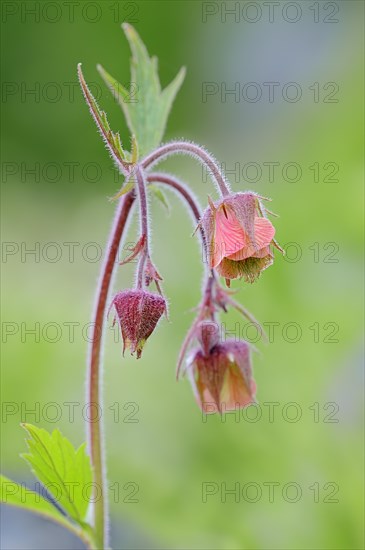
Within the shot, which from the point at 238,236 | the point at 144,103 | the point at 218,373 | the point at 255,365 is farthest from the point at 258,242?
the point at 255,365

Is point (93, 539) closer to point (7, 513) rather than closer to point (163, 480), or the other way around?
point (163, 480)

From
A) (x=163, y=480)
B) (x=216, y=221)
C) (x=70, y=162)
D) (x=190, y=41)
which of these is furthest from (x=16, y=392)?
(x=190, y=41)

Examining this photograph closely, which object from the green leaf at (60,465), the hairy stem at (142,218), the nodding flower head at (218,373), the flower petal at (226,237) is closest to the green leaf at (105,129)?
the hairy stem at (142,218)

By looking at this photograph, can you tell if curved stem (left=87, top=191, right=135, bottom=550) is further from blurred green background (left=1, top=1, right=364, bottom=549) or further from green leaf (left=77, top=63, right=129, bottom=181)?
blurred green background (left=1, top=1, right=364, bottom=549)

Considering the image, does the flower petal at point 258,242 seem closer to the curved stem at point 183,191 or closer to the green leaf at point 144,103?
the curved stem at point 183,191

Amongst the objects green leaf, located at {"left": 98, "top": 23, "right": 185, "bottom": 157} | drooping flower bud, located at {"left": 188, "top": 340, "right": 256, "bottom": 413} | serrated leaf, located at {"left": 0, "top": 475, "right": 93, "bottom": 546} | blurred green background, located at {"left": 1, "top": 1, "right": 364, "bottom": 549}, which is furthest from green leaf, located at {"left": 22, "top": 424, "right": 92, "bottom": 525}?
green leaf, located at {"left": 98, "top": 23, "right": 185, "bottom": 157}
